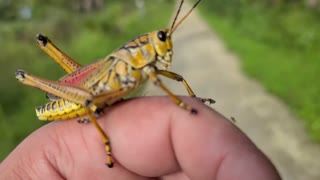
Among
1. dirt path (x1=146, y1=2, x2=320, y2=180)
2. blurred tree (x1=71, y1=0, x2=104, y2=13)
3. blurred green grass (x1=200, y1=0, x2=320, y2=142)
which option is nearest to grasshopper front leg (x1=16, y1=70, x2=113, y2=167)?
dirt path (x1=146, y1=2, x2=320, y2=180)

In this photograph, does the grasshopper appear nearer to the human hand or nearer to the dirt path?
the human hand

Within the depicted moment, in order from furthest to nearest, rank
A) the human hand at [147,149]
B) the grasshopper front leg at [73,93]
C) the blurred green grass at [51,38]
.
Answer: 1. the blurred green grass at [51,38]
2. the grasshopper front leg at [73,93]
3. the human hand at [147,149]

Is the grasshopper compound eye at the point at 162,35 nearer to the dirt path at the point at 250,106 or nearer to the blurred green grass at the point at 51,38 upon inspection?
the dirt path at the point at 250,106

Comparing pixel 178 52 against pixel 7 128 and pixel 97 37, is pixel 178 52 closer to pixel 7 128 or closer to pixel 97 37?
pixel 97 37

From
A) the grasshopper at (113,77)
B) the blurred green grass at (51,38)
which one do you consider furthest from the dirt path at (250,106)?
the blurred green grass at (51,38)

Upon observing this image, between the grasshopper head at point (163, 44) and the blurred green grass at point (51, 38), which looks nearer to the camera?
the grasshopper head at point (163, 44)

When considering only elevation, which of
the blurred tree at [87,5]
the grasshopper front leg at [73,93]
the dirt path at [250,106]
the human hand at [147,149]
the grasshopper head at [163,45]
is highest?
the blurred tree at [87,5]

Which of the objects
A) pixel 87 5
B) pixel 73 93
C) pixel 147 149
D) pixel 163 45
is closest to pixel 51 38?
pixel 87 5

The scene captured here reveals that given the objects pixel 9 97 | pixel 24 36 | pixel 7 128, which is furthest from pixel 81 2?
pixel 7 128
